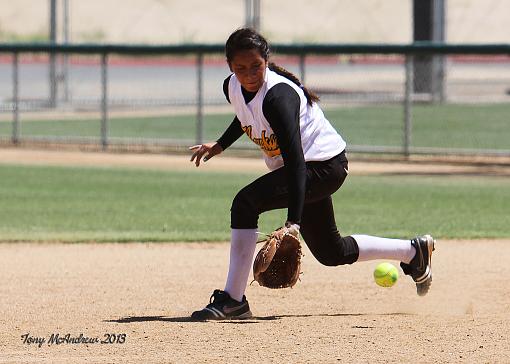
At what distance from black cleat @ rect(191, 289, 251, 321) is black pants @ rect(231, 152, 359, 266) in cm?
44

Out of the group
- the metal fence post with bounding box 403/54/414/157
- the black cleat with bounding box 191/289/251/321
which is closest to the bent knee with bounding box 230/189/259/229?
the black cleat with bounding box 191/289/251/321

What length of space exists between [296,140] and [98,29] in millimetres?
70061

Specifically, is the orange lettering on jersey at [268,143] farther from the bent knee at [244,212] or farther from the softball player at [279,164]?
the bent knee at [244,212]

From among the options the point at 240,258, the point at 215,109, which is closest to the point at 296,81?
the point at 240,258

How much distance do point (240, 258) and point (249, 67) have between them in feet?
3.60

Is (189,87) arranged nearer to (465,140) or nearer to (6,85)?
(6,85)

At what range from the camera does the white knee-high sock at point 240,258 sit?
660cm

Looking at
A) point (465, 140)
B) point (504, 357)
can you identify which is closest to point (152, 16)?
point (465, 140)

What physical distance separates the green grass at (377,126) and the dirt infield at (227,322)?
11.1m

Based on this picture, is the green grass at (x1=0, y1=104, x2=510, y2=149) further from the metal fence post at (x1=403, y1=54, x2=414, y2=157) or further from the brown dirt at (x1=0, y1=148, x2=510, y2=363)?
the brown dirt at (x1=0, y1=148, x2=510, y2=363)

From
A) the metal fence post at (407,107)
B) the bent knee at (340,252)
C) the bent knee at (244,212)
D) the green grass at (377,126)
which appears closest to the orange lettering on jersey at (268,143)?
the bent knee at (244,212)

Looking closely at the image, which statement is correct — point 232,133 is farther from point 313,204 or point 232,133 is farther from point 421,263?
point 421,263

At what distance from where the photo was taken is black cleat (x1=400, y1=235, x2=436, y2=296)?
7.18 meters

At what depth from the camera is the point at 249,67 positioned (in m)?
6.31
